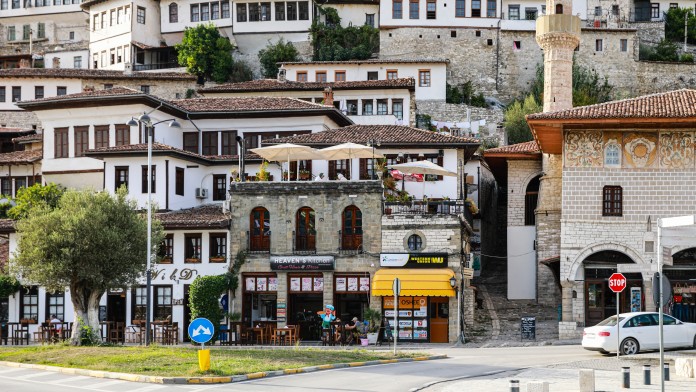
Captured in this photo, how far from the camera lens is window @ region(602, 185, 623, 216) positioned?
1706 inches

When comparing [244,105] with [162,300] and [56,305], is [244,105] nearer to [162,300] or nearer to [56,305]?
[162,300]

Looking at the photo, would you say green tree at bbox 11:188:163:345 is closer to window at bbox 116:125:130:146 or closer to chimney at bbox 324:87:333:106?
window at bbox 116:125:130:146

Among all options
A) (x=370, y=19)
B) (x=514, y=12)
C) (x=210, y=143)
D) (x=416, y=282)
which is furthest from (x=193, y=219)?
(x=514, y=12)

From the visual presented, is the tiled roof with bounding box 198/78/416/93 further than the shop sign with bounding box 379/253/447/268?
Yes

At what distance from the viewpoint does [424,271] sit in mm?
43969

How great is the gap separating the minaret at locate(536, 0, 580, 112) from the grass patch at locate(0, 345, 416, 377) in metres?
23.2

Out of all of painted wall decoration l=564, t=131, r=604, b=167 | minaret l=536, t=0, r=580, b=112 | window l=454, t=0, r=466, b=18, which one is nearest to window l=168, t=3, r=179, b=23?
window l=454, t=0, r=466, b=18

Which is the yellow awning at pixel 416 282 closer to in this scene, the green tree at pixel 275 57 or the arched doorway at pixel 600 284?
the arched doorway at pixel 600 284

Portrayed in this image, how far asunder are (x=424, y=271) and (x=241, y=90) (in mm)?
27495

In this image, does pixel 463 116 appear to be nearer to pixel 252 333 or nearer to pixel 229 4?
pixel 229 4

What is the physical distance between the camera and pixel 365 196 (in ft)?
147

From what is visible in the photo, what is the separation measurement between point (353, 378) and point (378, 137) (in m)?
23.6

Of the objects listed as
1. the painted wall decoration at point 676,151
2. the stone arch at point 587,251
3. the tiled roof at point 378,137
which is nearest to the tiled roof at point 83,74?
the tiled roof at point 378,137

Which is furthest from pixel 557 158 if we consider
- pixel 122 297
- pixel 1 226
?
pixel 1 226
